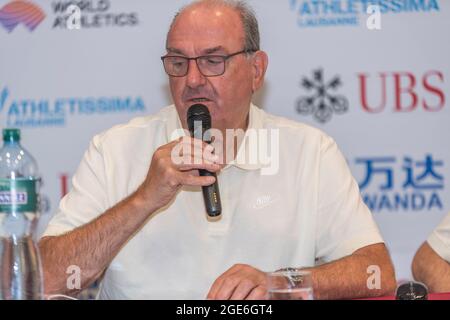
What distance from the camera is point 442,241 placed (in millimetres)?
2375

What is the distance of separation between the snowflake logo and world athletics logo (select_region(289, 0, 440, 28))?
210 millimetres

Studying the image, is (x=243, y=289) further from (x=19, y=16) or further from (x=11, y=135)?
(x=19, y=16)

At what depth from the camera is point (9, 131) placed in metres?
1.58

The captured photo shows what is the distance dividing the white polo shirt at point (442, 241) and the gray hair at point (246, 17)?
79 centimetres

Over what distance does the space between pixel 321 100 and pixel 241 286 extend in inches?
66.7

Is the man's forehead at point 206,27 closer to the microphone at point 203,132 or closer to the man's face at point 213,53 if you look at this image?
the man's face at point 213,53

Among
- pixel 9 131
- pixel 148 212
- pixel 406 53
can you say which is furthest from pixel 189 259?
pixel 406 53

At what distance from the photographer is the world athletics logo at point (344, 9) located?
10.6 feet

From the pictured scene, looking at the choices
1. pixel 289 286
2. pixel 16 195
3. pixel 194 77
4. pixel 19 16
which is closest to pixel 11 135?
pixel 16 195

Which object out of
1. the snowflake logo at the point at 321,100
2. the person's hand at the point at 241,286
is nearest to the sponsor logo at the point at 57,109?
the snowflake logo at the point at 321,100

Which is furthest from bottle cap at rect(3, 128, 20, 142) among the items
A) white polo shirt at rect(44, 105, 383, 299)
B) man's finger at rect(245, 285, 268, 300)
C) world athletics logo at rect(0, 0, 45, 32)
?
world athletics logo at rect(0, 0, 45, 32)

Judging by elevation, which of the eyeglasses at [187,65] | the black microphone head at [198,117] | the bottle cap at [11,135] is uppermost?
the eyeglasses at [187,65]

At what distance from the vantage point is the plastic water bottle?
1.49m
